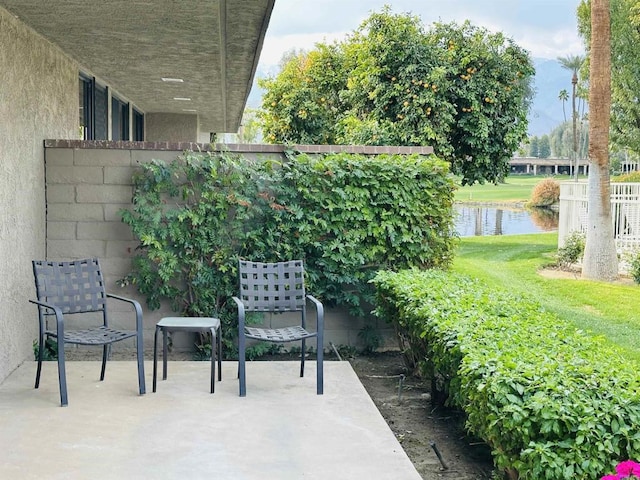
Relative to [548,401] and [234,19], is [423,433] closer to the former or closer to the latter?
[548,401]

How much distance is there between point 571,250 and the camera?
15.1 m

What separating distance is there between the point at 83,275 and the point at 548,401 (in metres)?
3.80

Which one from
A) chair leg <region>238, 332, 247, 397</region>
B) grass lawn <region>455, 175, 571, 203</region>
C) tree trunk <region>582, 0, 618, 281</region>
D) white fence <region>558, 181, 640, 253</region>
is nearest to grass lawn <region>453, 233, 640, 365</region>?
tree trunk <region>582, 0, 618, 281</region>

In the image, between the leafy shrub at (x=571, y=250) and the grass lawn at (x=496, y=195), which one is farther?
the grass lawn at (x=496, y=195)

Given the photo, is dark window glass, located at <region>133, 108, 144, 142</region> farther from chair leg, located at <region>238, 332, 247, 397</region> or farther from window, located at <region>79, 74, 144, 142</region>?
chair leg, located at <region>238, 332, 247, 397</region>

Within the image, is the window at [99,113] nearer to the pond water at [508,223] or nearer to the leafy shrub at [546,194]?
the pond water at [508,223]

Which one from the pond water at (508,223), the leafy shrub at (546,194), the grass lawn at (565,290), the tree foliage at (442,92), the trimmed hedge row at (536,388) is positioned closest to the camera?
the trimmed hedge row at (536,388)

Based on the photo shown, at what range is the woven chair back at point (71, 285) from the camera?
219 inches

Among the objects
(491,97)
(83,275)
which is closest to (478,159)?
(491,97)

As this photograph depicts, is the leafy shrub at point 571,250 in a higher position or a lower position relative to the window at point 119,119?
lower

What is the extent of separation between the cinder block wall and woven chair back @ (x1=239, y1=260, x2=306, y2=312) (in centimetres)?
163

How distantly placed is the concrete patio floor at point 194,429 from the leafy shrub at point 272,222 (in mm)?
1356

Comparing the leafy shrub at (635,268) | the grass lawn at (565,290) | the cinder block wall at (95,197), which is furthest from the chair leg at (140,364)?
the leafy shrub at (635,268)

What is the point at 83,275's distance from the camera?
19.2 ft
